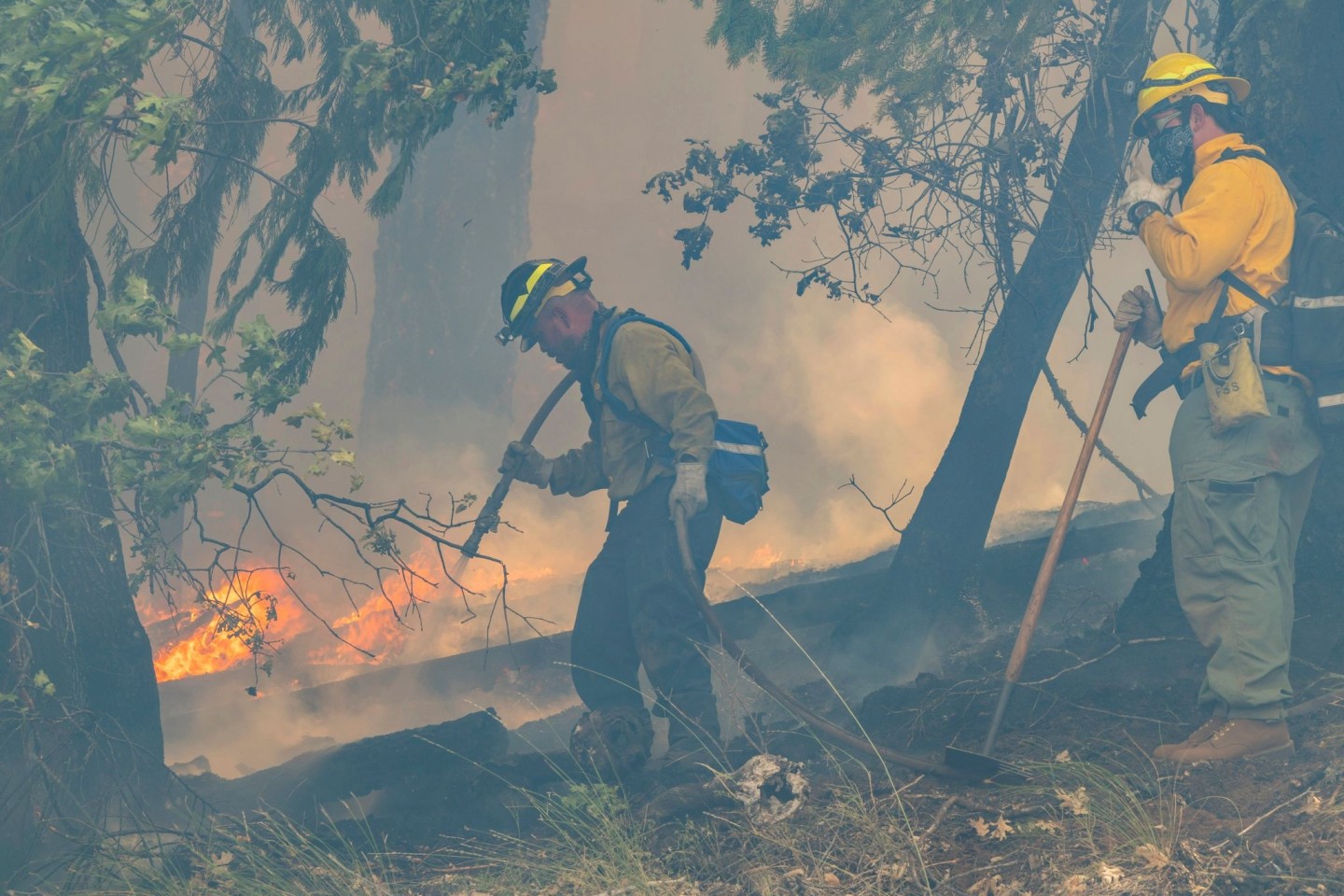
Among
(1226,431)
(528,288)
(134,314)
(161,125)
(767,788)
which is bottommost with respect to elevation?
(767,788)

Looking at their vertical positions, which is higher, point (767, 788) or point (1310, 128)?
point (1310, 128)

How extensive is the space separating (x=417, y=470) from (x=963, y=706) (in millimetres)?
11557

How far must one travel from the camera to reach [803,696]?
600 cm

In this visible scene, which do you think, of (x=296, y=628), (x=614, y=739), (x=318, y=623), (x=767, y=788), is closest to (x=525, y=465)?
(x=614, y=739)

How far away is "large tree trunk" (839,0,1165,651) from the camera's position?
20.5 feet

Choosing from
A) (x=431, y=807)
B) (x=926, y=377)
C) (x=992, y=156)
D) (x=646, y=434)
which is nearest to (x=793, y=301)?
(x=926, y=377)

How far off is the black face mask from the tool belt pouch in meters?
0.63

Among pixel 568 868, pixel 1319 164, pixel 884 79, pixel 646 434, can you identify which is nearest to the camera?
pixel 568 868

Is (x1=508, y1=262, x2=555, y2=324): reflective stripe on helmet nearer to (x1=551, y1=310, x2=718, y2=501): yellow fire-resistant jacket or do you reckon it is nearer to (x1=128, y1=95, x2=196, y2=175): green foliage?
(x1=551, y1=310, x2=718, y2=501): yellow fire-resistant jacket

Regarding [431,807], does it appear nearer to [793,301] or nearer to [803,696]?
[803,696]

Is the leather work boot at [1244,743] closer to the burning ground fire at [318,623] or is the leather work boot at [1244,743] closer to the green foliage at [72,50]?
the green foliage at [72,50]

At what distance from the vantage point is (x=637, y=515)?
520cm

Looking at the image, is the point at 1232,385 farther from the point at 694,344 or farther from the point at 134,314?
the point at 694,344

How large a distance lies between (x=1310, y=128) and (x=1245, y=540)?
186 centimetres
